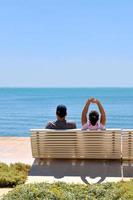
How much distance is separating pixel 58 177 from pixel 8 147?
4.66 meters

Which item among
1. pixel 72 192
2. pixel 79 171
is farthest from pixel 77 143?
pixel 72 192

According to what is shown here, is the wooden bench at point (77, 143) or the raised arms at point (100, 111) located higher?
the raised arms at point (100, 111)

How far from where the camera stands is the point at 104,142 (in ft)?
26.6

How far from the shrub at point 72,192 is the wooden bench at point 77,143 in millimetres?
1544

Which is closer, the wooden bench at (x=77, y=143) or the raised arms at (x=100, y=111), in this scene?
the wooden bench at (x=77, y=143)

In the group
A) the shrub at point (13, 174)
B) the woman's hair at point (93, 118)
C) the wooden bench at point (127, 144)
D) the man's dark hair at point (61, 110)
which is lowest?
the shrub at point (13, 174)

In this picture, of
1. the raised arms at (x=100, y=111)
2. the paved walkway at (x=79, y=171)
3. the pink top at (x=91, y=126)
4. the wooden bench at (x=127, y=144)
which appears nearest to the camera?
the paved walkway at (x=79, y=171)

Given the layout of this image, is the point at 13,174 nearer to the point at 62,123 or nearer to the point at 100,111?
the point at 62,123

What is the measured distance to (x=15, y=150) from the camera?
11711 mm

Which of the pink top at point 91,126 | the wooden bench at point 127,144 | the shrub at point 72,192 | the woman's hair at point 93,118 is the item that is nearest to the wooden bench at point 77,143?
the wooden bench at point 127,144

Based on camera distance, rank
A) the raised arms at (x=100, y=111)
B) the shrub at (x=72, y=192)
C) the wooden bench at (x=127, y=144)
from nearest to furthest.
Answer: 1. the shrub at (x=72, y=192)
2. the wooden bench at (x=127, y=144)
3. the raised arms at (x=100, y=111)

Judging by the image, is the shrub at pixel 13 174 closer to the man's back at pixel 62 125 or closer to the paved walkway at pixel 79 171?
the paved walkway at pixel 79 171

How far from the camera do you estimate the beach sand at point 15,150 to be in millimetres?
10547

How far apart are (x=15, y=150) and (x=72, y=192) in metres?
5.52
